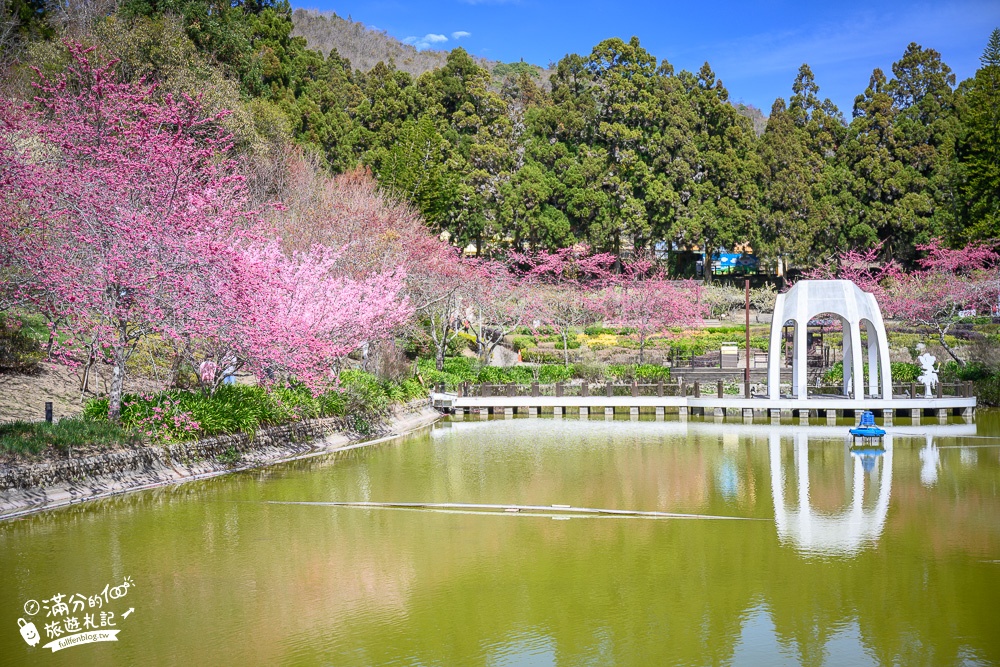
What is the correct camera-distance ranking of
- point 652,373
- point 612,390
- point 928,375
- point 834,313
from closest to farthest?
1. point 834,313
2. point 928,375
3. point 612,390
4. point 652,373

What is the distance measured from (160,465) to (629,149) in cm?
4279

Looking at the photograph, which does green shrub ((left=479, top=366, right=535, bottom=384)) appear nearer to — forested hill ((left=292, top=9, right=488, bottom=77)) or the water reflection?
the water reflection

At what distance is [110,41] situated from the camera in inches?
1447

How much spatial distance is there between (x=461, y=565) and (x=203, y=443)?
8.89 m

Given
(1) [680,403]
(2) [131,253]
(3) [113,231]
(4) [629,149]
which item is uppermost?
(4) [629,149]

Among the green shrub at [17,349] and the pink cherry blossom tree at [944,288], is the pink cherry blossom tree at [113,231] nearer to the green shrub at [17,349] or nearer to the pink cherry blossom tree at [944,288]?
the green shrub at [17,349]

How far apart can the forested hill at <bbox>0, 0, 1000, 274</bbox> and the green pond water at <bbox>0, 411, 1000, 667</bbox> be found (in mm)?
31445

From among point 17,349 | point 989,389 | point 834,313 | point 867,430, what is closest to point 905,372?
point 989,389

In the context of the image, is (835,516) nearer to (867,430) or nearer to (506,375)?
(867,430)

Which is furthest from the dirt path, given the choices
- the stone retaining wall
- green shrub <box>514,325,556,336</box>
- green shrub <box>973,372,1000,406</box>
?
green shrub <box>973,372,1000,406</box>

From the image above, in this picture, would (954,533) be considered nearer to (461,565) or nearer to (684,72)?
(461,565)

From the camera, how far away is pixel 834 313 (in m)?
28.9

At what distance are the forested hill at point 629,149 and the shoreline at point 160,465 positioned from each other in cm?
2504

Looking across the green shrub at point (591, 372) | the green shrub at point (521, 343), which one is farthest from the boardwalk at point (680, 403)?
the green shrub at point (521, 343)
